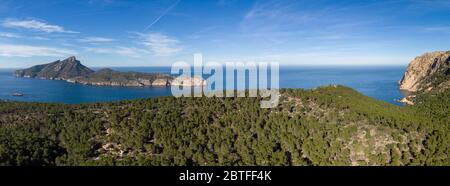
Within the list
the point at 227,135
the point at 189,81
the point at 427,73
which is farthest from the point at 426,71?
the point at 227,135

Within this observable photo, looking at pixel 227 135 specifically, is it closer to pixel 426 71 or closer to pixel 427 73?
pixel 427 73

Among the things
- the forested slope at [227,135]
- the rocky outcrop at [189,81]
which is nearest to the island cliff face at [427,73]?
the rocky outcrop at [189,81]

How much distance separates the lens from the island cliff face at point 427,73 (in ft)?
498

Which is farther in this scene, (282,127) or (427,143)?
(282,127)

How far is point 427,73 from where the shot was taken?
17350 cm

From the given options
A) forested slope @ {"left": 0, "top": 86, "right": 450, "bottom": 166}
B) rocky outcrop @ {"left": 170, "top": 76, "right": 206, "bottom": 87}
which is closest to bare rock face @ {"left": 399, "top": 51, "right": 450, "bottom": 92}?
rocky outcrop @ {"left": 170, "top": 76, "right": 206, "bottom": 87}

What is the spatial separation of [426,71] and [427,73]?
52.4 inches

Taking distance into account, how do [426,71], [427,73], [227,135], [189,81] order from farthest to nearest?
[189,81]
[426,71]
[427,73]
[227,135]

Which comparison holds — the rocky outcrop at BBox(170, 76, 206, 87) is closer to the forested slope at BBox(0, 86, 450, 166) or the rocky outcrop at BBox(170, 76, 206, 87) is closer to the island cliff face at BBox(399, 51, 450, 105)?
the island cliff face at BBox(399, 51, 450, 105)

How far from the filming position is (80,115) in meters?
61.4
